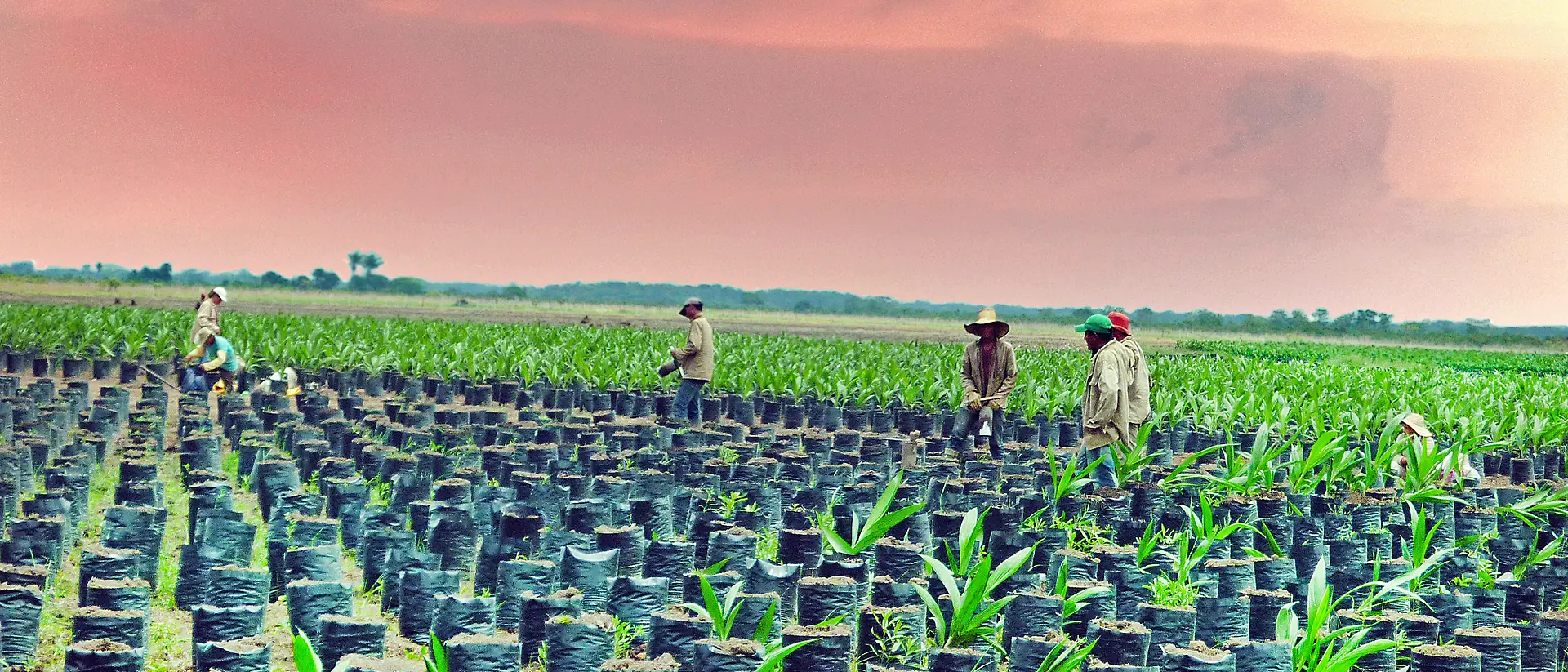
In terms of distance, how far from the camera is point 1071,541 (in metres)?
7.05

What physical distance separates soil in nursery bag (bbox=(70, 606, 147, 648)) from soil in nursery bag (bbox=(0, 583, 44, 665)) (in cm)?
40

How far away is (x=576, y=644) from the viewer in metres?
4.69

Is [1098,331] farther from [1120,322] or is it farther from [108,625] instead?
[108,625]

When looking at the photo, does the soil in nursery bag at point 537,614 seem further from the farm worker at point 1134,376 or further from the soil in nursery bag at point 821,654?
the farm worker at point 1134,376

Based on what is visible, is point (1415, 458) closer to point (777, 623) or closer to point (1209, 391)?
point (777, 623)

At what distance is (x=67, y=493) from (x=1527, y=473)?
Answer: 1193 centimetres

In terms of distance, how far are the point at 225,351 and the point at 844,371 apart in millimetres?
7296

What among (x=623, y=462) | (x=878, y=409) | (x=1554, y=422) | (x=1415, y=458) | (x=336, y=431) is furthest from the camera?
(x=878, y=409)

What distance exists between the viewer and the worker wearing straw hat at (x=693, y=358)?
39.9 ft

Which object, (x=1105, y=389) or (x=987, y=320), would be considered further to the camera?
(x=987, y=320)

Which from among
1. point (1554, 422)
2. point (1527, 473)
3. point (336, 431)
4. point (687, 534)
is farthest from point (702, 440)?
point (1554, 422)

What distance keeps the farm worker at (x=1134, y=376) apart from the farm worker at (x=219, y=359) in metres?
10.1

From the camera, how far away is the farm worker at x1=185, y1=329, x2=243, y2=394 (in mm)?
13977

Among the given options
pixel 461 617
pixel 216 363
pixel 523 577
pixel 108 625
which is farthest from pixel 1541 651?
pixel 216 363
